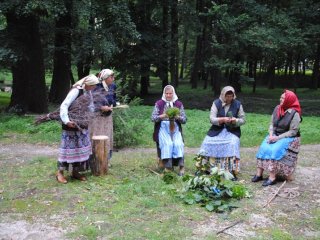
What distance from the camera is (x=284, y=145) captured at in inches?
278

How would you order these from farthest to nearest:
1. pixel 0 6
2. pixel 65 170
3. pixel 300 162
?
pixel 0 6 < pixel 300 162 < pixel 65 170

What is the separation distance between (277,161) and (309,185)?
0.70 meters

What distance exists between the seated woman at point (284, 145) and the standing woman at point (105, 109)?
2.73 meters

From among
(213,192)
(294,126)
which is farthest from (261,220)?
(294,126)

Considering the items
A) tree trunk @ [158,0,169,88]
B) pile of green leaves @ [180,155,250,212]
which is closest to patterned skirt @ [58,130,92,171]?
pile of green leaves @ [180,155,250,212]

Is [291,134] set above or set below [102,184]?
above

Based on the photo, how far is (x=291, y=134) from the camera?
7098 mm

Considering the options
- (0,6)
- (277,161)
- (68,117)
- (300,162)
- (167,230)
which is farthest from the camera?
(0,6)

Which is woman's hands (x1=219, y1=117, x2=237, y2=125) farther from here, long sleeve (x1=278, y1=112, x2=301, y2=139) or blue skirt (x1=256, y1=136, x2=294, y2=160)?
long sleeve (x1=278, y1=112, x2=301, y2=139)

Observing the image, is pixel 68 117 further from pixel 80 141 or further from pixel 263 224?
pixel 263 224

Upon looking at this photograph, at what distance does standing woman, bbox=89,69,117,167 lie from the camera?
733cm

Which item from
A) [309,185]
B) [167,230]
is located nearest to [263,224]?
[167,230]

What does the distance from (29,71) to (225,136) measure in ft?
30.3

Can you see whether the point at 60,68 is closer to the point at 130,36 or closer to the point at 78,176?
the point at 130,36
